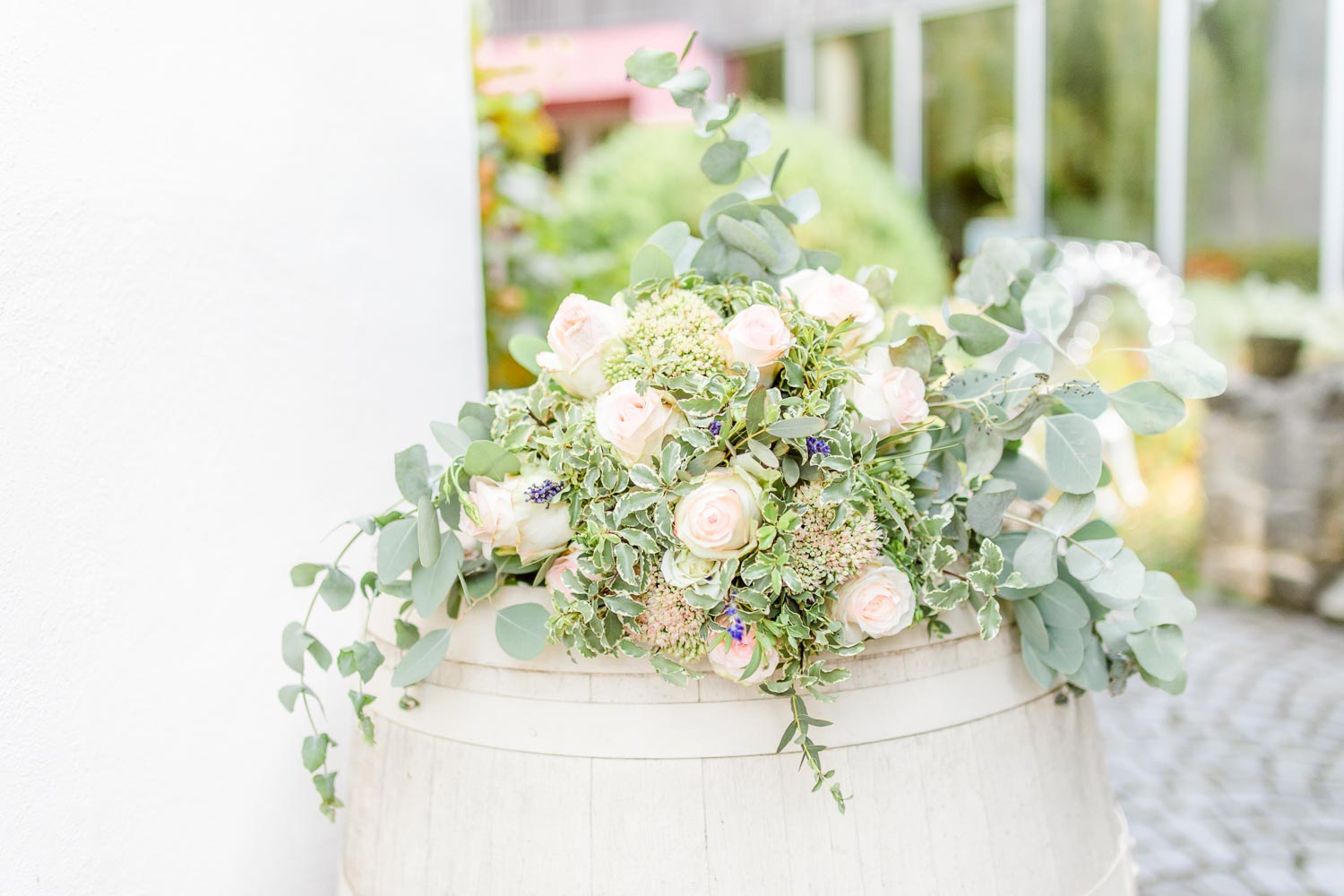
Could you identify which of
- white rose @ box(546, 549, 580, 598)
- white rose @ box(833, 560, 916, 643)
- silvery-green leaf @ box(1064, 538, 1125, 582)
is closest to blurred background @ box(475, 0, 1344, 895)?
silvery-green leaf @ box(1064, 538, 1125, 582)

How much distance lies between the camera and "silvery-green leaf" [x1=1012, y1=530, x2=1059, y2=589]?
3.07 feet

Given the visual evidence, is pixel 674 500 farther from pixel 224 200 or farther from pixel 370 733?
pixel 224 200

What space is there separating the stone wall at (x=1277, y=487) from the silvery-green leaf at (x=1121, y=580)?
3.89m

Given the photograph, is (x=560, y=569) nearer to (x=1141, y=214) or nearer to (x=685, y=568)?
(x=685, y=568)

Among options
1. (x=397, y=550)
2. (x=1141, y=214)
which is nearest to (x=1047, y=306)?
(x=397, y=550)

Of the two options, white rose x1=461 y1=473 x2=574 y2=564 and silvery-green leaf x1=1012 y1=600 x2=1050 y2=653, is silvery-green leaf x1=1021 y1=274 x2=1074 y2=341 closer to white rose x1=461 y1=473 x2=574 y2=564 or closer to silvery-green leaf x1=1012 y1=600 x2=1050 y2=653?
silvery-green leaf x1=1012 y1=600 x2=1050 y2=653

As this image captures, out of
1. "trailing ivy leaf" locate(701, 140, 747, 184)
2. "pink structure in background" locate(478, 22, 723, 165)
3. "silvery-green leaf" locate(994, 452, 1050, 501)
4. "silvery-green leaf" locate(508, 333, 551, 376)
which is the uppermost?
"pink structure in background" locate(478, 22, 723, 165)

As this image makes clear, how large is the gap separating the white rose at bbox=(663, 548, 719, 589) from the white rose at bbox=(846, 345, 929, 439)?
19 centimetres

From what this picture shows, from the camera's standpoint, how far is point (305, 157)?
1.22 m

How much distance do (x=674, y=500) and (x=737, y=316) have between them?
0.53 feet

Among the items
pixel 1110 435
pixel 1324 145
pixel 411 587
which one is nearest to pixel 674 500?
pixel 411 587

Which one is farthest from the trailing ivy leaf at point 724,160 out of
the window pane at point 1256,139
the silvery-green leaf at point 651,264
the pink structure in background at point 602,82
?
the pink structure in background at point 602,82

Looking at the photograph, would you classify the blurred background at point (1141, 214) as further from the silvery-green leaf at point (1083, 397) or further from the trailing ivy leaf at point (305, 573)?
the trailing ivy leaf at point (305, 573)

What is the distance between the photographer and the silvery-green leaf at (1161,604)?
0.98 metres
